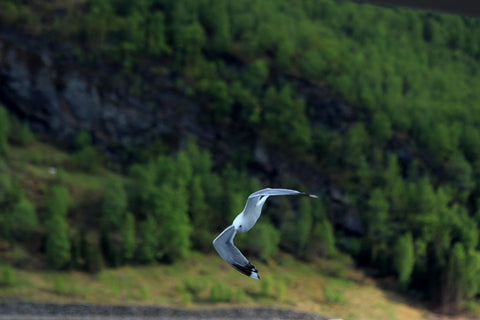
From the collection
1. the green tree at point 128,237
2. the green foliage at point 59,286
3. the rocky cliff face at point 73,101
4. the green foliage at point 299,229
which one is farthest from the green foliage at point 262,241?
the rocky cliff face at point 73,101

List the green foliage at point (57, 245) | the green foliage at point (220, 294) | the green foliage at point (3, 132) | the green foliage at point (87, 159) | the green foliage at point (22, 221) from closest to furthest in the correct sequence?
the green foliage at point (220, 294) → the green foliage at point (57, 245) → the green foliage at point (22, 221) → the green foliage at point (3, 132) → the green foliage at point (87, 159)

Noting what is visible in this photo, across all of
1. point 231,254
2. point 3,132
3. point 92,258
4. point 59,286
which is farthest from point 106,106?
Result: point 231,254

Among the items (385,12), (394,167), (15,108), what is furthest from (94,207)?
(385,12)

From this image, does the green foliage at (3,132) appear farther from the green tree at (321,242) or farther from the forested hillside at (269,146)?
the green tree at (321,242)

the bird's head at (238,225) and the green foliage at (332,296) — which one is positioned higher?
the bird's head at (238,225)

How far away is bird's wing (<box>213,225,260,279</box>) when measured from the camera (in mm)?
7137

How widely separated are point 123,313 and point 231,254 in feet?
66.3

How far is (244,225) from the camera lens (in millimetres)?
6645

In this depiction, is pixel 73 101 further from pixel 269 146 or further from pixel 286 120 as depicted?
pixel 286 120

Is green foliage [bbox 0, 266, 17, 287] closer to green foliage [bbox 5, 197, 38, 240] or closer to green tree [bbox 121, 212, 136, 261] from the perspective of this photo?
green foliage [bbox 5, 197, 38, 240]

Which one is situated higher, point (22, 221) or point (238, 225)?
point (238, 225)

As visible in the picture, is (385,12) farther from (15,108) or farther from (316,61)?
(15,108)

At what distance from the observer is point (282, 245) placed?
3278 centimetres

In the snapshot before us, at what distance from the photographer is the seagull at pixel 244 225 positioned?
6672 millimetres
